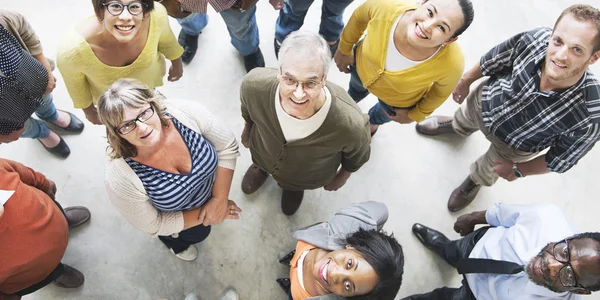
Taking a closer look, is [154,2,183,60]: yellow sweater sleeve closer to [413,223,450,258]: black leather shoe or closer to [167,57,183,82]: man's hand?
[167,57,183,82]: man's hand

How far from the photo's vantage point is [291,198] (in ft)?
9.53

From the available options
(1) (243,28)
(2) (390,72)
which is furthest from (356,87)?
(1) (243,28)

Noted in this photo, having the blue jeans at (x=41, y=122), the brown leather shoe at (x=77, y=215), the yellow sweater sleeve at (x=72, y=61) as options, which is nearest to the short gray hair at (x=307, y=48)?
the yellow sweater sleeve at (x=72, y=61)

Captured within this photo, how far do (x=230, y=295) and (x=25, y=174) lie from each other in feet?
4.83

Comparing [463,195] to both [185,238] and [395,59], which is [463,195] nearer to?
[395,59]

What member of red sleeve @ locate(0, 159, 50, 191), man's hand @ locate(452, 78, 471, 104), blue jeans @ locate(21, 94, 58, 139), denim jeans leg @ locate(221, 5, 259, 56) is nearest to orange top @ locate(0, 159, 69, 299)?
red sleeve @ locate(0, 159, 50, 191)

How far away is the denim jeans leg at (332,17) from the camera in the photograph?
2.71m

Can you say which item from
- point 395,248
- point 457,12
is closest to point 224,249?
point 395,248

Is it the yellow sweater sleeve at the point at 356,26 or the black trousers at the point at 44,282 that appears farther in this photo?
the yellow sweater sleeve at the point at 356,26

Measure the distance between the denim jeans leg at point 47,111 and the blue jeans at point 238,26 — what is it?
1.12 meters

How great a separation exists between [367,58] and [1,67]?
1853mm

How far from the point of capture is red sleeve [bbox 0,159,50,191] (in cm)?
189

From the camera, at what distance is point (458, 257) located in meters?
2.57

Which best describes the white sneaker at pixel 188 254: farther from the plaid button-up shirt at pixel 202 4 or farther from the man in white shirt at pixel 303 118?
the plaid button-up shirt at pixel 202 4
